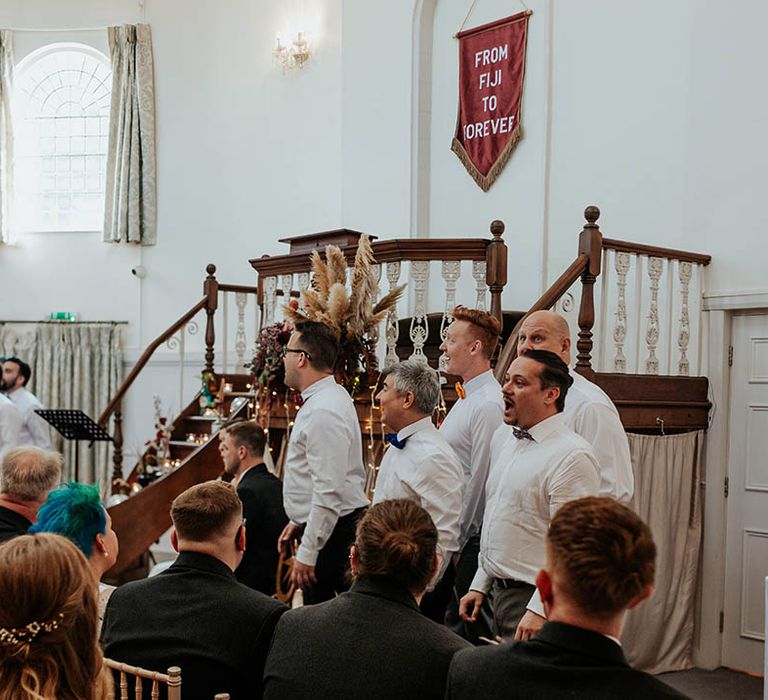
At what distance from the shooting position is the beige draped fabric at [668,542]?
5.76 meters

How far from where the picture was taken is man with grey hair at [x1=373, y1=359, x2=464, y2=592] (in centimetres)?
337

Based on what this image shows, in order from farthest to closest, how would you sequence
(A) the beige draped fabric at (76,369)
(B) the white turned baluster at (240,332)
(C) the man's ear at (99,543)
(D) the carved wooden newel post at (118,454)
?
(A) the beige draped fabric at (76,369)
(D) the carved wooden newel post at (118,454)
(B) the white turned baluster at (240,332)
(C) the man's ear at (99,543)

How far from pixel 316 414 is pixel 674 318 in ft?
11.3

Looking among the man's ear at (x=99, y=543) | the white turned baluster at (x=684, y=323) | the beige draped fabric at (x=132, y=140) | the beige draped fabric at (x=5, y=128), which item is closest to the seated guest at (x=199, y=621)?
the man's ear at (x=99, y=543)

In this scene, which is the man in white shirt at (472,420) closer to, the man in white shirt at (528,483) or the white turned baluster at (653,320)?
the man in white shirt at (528,483)

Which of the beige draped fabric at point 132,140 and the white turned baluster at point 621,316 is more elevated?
the beige draped fabric at point 132,140

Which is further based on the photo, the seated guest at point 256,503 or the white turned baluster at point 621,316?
the white turned baluster at point 621,316

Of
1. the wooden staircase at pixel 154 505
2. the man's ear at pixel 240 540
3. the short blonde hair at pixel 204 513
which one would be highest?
the short blonde hair at pixel 204 513

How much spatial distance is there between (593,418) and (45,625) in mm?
2318

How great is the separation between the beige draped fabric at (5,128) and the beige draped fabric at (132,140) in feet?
4.23

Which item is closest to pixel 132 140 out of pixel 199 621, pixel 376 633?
pixel 199 621

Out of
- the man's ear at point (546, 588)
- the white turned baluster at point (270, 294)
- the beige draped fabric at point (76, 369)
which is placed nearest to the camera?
the man's ear at point (546, 588)

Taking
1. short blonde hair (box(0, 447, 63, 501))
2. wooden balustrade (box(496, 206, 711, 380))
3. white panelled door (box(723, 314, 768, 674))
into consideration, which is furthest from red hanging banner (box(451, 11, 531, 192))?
short blonde hair (box(0, 447, 63, 501))

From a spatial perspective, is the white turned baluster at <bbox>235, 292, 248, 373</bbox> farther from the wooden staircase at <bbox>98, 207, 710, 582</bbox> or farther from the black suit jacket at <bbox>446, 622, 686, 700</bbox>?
the black suit jacket at <bbox>446, 622, 686, 700</bbox>
